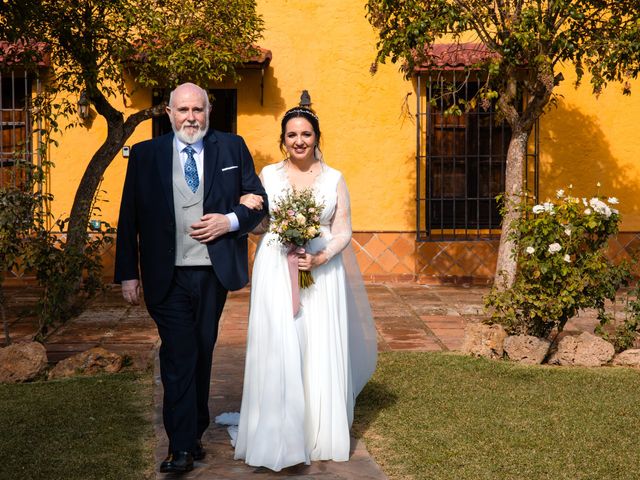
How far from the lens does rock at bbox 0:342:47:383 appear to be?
7.36 metres

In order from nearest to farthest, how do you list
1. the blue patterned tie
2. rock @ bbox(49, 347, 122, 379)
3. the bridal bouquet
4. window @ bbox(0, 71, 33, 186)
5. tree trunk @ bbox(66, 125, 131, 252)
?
the blue patterned tie, the bridal bouquet, rock @ bbox(49, 347, 122, 379), tree trunk @ bbox(66, 125, 131, 252), window @ bbox(0, 71, 33, 186)

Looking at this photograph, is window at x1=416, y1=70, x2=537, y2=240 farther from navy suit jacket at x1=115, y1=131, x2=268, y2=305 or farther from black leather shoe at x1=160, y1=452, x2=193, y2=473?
black leather shoe at x1=160, y1=452, x2=193, y2=473

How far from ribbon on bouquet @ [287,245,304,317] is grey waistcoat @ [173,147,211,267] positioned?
0.49 meters

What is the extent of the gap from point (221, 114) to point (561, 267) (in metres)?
6.49

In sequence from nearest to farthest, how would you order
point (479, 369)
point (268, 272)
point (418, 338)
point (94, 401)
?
1. point (268, 272)
2. point (94, 401)
3. point (479, 369)
4. point (418, 338)

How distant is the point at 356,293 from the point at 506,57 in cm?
383

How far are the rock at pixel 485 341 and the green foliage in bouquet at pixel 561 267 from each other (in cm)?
15

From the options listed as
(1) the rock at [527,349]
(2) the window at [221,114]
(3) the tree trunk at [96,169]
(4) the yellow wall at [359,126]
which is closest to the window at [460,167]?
(4) the yellow wall at [359,126]

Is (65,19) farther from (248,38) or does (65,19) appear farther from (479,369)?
(479,369)

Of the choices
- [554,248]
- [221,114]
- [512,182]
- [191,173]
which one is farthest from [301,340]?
[221,114]

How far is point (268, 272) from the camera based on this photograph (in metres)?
5.42

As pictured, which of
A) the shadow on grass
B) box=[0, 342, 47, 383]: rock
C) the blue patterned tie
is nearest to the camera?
the blue patterned tie

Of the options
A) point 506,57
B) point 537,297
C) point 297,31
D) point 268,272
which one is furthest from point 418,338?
point 297,31

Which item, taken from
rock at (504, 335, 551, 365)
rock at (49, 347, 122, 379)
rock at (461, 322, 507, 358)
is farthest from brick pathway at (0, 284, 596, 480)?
rock at (504, 335, 551, 365)
